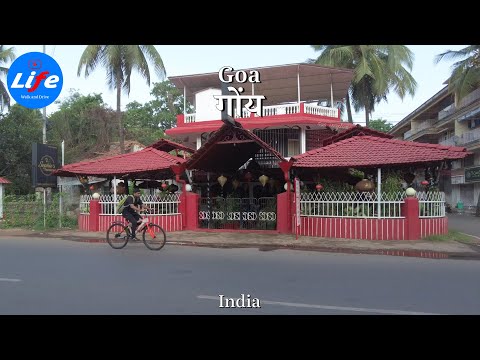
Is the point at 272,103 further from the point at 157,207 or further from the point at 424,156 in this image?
the point at 424,156

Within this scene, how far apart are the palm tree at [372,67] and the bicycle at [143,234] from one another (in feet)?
60.9

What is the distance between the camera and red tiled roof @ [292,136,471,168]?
12.6m

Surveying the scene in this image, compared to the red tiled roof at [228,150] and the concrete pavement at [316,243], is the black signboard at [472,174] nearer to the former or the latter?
the concrete pavement at [316,243]

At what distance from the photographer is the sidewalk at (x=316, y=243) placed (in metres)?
10.9

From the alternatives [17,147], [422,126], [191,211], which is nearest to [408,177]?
[191,211]

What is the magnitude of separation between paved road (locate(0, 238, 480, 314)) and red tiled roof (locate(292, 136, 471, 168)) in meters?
3.56

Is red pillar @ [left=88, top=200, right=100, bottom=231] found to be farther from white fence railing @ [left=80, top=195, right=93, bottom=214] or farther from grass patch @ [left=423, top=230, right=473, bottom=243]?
grass patch @ [left=423, top=230, right=473, bottom=243]

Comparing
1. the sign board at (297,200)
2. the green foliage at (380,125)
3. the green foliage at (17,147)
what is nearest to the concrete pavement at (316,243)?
the sign board at (297,200)

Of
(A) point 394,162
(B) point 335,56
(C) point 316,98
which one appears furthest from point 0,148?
(A) point 394,162

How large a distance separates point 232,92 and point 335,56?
1244 cm

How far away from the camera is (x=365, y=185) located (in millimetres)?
13227

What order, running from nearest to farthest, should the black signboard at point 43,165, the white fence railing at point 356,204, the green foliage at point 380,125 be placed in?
1. the white fence railing at point 356,204
2. the black signboard at point 43,165
3. the green foliage at point 380,125

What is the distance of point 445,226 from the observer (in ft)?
45.2

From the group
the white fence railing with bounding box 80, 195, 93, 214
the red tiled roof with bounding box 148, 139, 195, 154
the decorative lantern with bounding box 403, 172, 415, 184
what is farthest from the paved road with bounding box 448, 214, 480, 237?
the white fence railing with bounding box 80, 195, 93, 214
